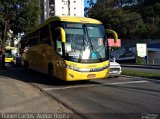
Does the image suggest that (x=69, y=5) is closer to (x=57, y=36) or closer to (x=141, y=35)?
(x=141, y=35)

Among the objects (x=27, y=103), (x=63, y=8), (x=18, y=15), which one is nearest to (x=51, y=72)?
(x=27, y=103)

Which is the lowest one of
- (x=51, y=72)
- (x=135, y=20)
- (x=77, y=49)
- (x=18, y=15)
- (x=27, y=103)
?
(x=27, y=103)

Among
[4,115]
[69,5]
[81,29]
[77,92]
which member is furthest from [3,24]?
[69,5]

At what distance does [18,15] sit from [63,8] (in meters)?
98.9

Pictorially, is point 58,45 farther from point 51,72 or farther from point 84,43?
point 51,72

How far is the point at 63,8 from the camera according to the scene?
139375mm

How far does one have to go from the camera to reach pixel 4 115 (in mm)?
9742

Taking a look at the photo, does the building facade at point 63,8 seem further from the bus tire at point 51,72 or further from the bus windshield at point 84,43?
the bus windshield at point 84,43

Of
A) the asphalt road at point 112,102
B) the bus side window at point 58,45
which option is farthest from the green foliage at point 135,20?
the asphalt road at point 112,102

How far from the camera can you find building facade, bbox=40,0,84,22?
13888 cm

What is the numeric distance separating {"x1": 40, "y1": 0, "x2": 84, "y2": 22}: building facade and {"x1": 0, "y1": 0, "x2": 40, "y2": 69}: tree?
9548 centimetres

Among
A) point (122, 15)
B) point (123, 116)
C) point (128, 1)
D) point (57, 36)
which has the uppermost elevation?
point (128, 1)

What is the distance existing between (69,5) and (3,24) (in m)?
100

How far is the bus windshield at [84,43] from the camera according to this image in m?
16.9
